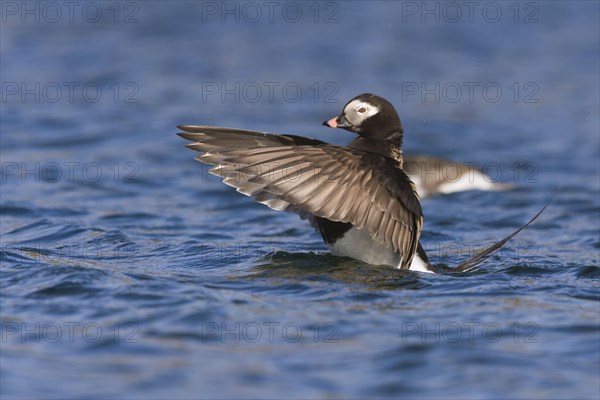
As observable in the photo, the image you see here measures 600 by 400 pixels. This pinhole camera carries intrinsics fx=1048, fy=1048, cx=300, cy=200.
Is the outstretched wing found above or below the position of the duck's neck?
below

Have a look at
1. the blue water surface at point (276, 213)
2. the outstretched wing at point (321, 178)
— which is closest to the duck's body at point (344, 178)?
the outstretched wing at point (321, 178)

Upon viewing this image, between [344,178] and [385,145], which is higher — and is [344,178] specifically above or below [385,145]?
below

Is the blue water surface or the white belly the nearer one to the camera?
the blue water surface

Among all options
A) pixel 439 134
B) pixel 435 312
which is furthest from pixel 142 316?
pixel 439 134

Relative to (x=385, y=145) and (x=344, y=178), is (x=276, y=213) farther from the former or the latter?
(x=344, y=178)

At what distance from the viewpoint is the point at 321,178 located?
270 inches

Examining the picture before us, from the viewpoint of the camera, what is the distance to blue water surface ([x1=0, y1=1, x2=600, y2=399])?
579 cm

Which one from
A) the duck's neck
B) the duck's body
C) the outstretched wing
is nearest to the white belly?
the duck's body

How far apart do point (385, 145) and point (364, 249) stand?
81cm

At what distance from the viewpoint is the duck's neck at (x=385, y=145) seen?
7625 mm

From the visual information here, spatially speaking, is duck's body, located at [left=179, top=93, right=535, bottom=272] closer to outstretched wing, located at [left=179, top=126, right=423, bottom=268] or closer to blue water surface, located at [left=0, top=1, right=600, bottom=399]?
outstretched wing, located at [left=179, top=126, right=423, bottom=268]

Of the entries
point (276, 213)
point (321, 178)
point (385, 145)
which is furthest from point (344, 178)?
point (276, 213)

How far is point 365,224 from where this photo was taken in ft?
23.0

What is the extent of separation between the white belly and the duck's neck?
0.63 meters
